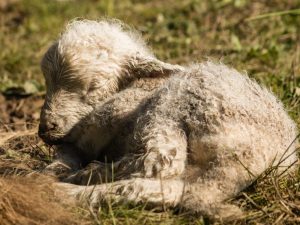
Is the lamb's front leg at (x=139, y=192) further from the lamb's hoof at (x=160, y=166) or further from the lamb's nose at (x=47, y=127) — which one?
the lamb's nose at (x=47, y=127)

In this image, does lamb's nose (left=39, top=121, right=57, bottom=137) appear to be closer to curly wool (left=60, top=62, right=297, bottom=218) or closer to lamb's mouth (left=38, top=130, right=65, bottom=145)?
lamb's mouth (left=38, top=130, right=65, bottom=145)

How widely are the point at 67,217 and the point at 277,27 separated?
623 centimetres

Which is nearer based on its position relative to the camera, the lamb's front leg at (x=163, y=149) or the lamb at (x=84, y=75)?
the lamb's front leg at (x=163, y=149)

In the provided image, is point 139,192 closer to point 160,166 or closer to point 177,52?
point 160,166

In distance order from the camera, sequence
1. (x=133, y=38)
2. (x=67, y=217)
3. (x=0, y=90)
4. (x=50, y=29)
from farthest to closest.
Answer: (x=50, y=29) < (x=0, y=90) < (x=133, y=38) < (x=67, y=217)

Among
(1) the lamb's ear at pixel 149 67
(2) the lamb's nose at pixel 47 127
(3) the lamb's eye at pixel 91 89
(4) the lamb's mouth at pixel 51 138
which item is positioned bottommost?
(4) the lamb's mouth at pixel 51 138

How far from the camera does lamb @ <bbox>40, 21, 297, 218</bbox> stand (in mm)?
4637

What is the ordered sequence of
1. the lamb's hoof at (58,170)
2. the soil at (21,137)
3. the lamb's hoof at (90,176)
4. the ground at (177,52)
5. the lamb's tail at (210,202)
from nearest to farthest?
the lamb's tail at (210,202) → the ground at (177,52) → the lamb's hoof at (90,176) → the lamb's hoof at (58,170) → the soil at (21,137)

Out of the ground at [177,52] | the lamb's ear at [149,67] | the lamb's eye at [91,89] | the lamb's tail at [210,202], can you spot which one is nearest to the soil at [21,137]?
the ground at [177,52]

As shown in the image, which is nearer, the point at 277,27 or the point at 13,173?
the point at 13,173

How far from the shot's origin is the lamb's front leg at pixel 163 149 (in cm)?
466

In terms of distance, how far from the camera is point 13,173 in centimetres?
532

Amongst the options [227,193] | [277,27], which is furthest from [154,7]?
[227,193]

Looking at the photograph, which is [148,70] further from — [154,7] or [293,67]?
[154,7]
